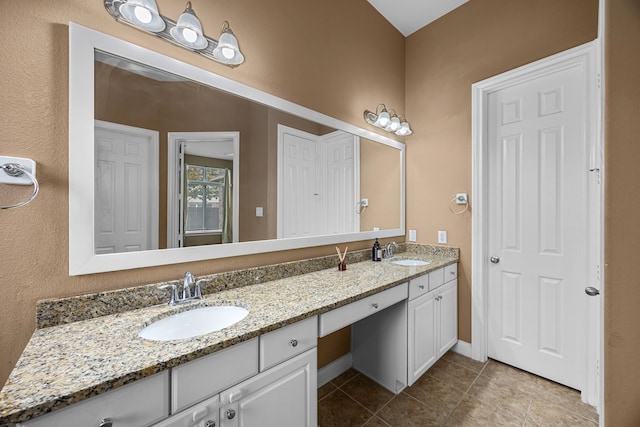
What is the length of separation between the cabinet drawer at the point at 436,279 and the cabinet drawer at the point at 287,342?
116 cm

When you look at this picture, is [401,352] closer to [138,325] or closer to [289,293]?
[289,293]

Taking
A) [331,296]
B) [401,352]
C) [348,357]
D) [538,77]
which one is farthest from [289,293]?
[538,77]

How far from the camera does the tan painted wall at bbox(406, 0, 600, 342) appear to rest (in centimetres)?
193

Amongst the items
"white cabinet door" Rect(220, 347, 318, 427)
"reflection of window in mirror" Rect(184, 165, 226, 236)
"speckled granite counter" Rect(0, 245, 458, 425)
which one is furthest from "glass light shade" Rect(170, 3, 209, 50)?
"white cabinet door" Rect(220, 347, 318, 427)

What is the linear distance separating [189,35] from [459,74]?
7.25 feet

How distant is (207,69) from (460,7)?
7.66ft

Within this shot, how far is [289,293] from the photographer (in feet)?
4.44

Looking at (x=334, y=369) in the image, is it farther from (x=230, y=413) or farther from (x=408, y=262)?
(x=230, y=413)

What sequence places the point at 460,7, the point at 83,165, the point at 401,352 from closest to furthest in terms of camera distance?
the point at 83,165 → the point at 401,352 → the point at 460,7

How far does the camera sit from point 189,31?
48.3 inches

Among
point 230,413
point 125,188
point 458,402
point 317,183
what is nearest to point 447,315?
point 458,402

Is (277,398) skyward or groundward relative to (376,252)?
groundward

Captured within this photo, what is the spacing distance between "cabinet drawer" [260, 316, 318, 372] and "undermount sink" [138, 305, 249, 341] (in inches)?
6.9

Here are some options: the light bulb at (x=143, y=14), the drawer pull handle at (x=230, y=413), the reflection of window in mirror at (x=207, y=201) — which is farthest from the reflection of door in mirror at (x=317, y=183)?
the drawer pull handle at (x=230, y=413)
